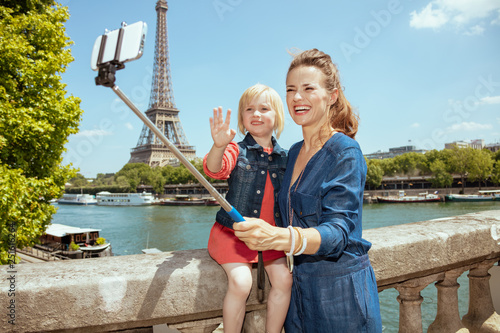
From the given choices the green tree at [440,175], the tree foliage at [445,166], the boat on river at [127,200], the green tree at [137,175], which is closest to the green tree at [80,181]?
the green tree at [137,175]

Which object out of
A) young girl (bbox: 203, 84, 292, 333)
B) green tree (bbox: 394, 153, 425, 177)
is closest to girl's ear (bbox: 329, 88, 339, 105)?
young girl (bbox: 203, 84, 292, 333)

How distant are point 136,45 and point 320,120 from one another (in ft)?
2.66

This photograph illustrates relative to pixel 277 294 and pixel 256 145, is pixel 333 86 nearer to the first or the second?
pixel 256 145

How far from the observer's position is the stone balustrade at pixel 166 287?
1.33 meters

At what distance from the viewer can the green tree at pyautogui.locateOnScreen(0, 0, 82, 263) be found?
5.52m

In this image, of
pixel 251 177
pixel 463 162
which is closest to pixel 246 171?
pixel 251 177

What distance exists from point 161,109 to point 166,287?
215 ft

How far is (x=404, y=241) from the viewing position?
187 centimetres

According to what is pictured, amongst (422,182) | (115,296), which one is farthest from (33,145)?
(422,182)

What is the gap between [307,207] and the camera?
1.25 metres

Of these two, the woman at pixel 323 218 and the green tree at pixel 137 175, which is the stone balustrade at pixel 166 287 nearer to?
the woman at pixel 323 218

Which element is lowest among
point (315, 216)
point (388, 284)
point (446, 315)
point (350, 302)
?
point (446, 315)

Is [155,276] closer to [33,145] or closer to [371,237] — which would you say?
[371,237]

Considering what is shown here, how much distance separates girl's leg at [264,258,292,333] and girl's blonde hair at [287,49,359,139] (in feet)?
1.94
